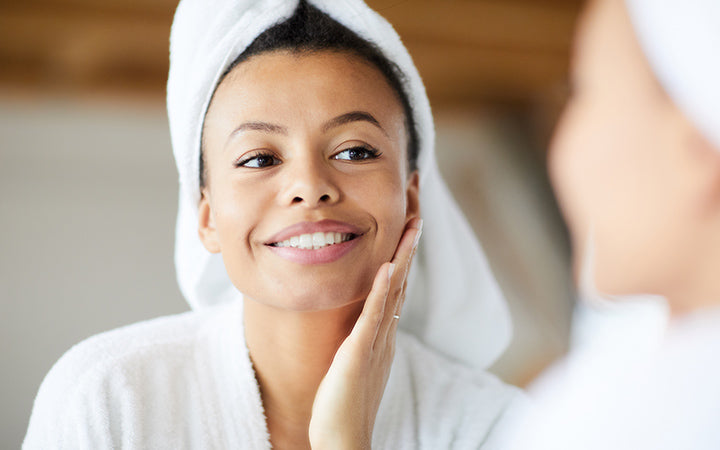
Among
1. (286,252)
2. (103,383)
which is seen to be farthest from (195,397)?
(286,252)

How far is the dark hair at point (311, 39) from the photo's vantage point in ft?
1.64

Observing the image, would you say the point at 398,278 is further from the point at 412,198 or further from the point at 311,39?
the point at 311,39

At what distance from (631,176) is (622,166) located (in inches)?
0.4

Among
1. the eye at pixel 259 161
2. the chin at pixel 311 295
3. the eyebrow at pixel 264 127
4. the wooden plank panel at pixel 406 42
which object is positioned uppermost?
the wooden plank panel at pixel 406 42

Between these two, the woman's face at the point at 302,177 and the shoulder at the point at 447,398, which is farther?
the shoulder at the point at 447,398

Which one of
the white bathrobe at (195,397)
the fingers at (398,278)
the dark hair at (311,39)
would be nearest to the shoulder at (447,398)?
the white bathrobe at (195,397)

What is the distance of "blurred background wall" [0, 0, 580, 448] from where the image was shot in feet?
1.82

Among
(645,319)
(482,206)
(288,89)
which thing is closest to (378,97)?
(288,89)

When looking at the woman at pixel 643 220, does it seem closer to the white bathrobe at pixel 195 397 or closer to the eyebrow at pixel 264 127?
the white bathrobe at pixel 195 397

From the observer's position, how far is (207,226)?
1.83 feet

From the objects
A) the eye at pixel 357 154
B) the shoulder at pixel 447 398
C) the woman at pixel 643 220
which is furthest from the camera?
the shoulder at pixel 447 398

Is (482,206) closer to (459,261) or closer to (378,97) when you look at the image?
(459,261)

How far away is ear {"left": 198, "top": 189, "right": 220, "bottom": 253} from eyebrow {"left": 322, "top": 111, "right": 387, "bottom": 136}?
145mm

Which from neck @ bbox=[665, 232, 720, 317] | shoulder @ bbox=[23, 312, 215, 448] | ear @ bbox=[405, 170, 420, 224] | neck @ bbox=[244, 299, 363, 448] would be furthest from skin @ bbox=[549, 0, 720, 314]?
shoulder @ bbox=[23, 312, 215, 448]
